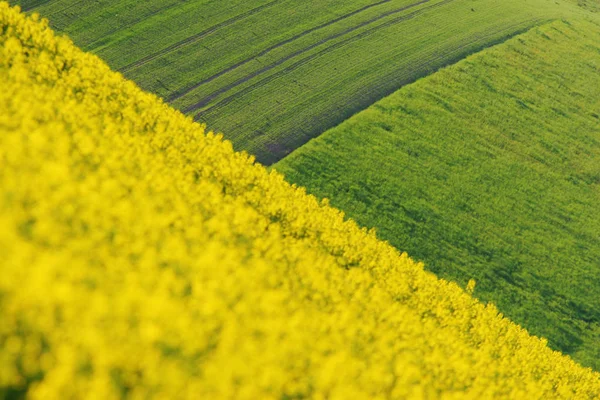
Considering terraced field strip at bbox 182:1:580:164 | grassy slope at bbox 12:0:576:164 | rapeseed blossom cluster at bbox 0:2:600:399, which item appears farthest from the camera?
grassy slope at bbox 12:0:576:164

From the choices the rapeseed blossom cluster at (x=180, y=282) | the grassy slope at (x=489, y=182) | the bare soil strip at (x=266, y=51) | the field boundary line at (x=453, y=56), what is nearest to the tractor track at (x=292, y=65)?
the bare soil strip at (x=266, y=51)

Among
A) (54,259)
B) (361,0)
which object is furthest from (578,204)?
(54,259)

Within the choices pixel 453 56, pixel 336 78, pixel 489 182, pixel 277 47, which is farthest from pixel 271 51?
pixel 489 182

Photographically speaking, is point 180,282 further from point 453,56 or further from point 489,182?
point 453,56

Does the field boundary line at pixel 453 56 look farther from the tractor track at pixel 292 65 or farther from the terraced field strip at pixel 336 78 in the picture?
the tractor track at pixel 292 65

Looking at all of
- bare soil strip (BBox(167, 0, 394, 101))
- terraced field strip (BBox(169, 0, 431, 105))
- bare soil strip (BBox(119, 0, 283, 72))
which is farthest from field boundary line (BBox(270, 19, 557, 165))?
bare soil strip (BBox(119, 0, 283, 72))

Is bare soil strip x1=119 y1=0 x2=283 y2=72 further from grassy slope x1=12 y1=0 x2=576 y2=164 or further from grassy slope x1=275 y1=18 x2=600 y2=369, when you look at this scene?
grassy slope x1=275 y1=18 x2=600 y2=369
